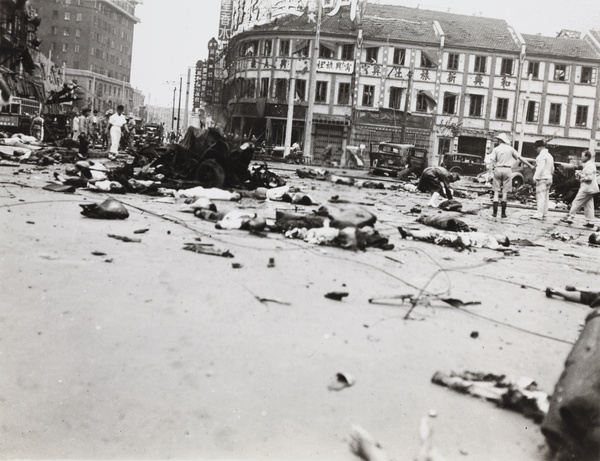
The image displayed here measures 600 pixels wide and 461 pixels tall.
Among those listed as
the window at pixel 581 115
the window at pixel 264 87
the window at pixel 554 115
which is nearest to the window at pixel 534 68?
the window at pixel 554 115

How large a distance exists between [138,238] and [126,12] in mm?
3054

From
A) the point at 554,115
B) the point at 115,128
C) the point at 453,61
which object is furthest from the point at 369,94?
the point at 115,128

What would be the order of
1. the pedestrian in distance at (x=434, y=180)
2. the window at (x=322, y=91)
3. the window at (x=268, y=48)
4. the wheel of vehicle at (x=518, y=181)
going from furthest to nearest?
1. the window at (x=268, y=48)
2. the window at (x=322, y=91)
3. the wheel of vehicle at (x=518, y=181)
4. the pedestrian in distance at (x=434, y=180)

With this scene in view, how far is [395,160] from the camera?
28797 millimetres

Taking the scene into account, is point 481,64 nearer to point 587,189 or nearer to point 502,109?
point 502,109

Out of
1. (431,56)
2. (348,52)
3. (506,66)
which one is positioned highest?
(431,56)

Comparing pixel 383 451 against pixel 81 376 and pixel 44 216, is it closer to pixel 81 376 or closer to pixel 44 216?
pixel 81 376

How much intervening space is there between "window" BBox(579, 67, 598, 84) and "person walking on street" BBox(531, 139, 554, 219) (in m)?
37.6

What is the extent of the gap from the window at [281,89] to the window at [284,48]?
2.00 metres

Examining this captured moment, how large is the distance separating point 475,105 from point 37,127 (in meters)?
33.5

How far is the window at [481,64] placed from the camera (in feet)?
151

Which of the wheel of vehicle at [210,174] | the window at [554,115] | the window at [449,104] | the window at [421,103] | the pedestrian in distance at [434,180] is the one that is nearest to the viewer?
the wheel of vehicle at [210,174]

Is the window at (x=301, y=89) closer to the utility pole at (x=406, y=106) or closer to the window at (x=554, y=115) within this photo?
the utility pole at (x=406, y=106)

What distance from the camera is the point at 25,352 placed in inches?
108
